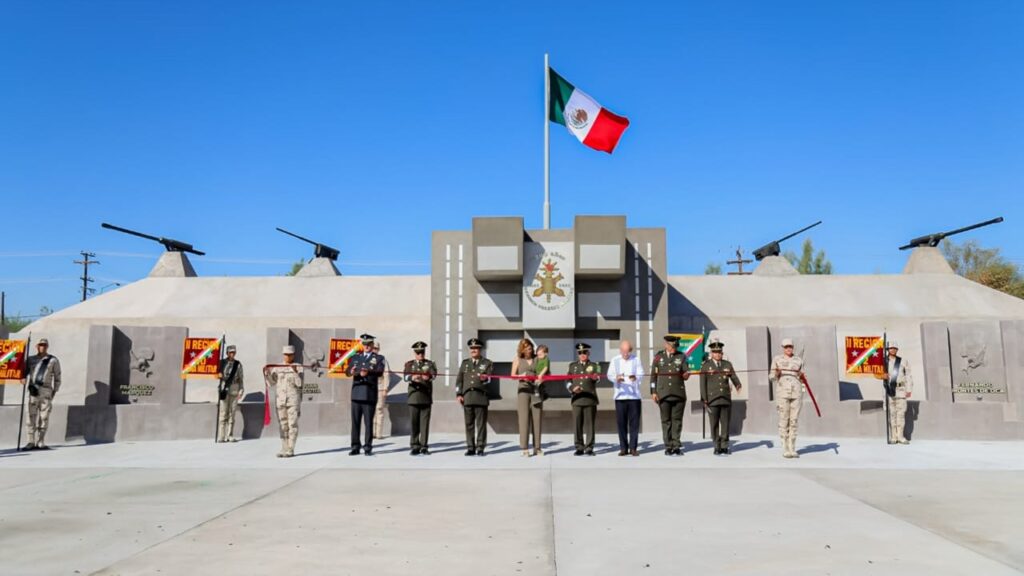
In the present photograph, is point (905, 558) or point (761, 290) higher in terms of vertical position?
point (761, 290)

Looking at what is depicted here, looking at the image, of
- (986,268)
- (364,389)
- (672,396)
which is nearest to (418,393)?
(364,389)

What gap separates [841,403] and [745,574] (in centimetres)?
1048

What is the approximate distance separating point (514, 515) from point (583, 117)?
505 inches

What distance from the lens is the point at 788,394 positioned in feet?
36.0

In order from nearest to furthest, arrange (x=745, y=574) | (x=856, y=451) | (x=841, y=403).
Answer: (x=745, y=574) < (x=856, y=451) < (x=841, y=403)

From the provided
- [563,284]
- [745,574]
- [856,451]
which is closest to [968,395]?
[856,451]

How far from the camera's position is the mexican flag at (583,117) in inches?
678

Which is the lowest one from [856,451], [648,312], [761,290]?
[856,451]

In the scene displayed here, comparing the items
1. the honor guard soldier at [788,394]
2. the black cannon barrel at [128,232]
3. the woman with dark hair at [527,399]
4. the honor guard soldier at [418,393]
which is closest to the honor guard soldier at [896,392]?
the honor guard soldier at [788,394]

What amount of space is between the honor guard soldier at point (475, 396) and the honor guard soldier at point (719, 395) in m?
3.69

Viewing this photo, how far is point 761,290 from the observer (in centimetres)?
2666

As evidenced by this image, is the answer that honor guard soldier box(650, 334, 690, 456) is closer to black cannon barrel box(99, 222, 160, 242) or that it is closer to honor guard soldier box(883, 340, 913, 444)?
honor guard soldier box(883, 340, 913, 444)

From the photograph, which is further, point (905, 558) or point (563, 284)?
point (563, 284)

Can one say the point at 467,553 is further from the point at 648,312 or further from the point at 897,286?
the point at 897,286
